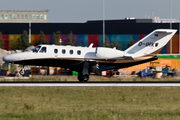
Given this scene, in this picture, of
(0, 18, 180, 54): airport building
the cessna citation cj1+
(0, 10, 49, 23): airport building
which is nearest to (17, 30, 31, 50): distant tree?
(0, 18, 180, 54): airport building

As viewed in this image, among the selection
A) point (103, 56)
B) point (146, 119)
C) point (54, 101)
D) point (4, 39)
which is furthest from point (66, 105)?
point (4, 39)

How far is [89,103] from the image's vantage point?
62.2 feet

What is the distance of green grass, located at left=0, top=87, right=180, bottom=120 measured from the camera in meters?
14.7

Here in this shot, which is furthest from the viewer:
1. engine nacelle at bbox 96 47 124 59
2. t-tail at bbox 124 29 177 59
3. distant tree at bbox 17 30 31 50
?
distant tree at bbox 17 30 31 50

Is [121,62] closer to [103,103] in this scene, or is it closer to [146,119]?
[103,103]

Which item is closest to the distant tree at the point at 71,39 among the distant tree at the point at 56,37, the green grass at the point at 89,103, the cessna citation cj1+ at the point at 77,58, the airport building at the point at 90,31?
the airport building at the point at 90,31

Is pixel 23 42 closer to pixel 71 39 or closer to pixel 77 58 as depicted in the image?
pixel 71 39

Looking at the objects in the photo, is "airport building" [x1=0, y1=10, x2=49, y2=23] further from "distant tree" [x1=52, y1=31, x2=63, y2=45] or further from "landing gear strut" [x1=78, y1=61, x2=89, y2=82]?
"landing gear strut" [x1=78, y1=61, x2=89, y2=82]

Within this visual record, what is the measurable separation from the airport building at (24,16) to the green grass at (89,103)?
393ft

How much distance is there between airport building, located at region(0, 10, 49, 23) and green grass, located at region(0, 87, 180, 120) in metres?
120

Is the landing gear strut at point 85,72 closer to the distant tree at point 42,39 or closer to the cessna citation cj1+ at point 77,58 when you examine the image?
the cessna citation cj1+ at point 77,58

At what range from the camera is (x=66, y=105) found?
17984 mm

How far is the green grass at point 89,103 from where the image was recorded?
48.2 ft

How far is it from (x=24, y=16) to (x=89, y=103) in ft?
420
